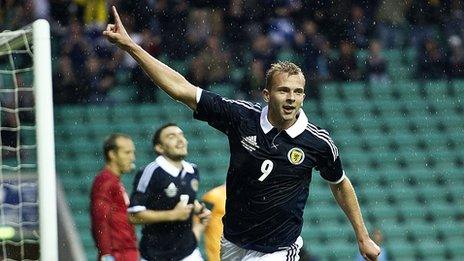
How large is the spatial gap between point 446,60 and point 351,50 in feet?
4.88

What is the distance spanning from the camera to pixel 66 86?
15883 mm

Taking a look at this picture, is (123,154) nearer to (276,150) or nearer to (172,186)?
(172,186)

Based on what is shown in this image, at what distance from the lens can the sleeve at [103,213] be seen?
348 inches

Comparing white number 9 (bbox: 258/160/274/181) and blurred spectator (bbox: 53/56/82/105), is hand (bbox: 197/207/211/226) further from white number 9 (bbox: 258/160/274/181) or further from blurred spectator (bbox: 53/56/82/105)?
blurred spectator (bbox: 53/56/82/105)

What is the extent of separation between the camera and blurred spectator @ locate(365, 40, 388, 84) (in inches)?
679

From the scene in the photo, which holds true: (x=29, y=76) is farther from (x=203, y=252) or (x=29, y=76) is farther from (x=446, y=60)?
(x=446, y=60)

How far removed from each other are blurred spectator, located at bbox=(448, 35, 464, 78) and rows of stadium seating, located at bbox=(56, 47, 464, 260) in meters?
0.15

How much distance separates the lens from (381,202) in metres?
15.8

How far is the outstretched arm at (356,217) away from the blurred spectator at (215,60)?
31.5 feet

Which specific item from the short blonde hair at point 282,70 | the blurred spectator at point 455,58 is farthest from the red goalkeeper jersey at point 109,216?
the blurred spectator at point 455,58

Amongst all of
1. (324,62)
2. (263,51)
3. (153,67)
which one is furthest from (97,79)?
(153,67)

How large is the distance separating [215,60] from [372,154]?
2655 mm

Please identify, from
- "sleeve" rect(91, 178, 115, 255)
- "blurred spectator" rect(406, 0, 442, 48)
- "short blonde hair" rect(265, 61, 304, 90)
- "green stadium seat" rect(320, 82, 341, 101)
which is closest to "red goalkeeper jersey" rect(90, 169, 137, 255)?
"sleeve" rect(91, 178, 115, 255)

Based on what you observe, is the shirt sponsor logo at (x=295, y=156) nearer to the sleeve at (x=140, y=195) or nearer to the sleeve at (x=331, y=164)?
the sleeve at (x=331, y=164)
